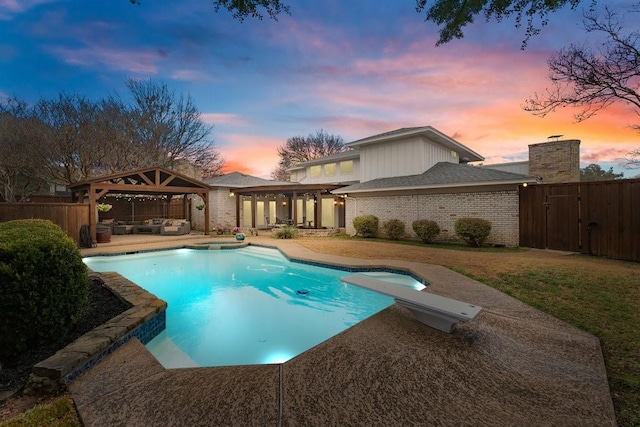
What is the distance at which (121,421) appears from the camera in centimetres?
201

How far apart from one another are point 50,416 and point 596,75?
13.2 metres

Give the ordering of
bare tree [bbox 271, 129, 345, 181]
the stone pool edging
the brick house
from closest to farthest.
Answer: the stone pool edging → the brick house → bare tree [bbox 271, 129, 345, 181]

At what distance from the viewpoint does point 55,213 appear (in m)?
11.1

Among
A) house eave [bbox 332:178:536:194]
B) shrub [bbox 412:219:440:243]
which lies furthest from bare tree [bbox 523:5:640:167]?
shrub [bbox 412:219:440:243]

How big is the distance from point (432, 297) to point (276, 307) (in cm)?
365

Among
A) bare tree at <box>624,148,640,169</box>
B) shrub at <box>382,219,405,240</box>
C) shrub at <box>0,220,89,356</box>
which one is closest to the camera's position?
shrub at <box>0,220,89,356</box>

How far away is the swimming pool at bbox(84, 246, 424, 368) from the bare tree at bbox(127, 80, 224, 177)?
1306 centimetres

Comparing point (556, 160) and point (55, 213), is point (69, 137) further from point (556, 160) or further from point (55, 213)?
point (556, 160)

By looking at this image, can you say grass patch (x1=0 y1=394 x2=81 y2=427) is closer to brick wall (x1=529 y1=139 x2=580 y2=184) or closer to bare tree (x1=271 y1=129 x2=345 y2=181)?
brick wall (x1=529 y1=139 x2=580 y2=184)

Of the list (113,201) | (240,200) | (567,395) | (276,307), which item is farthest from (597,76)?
(113,201)

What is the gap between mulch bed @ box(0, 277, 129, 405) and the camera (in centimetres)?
260

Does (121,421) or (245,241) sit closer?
(121,421)

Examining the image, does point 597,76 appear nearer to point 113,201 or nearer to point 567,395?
point 567,395

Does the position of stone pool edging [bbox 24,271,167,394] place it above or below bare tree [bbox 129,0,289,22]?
below
